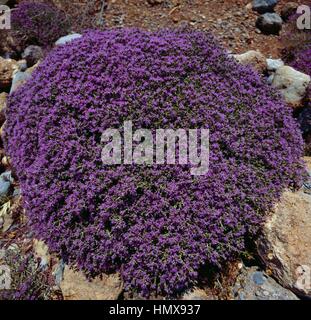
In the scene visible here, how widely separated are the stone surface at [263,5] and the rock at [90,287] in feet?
17.9

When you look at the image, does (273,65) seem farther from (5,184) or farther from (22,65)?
(5,184)

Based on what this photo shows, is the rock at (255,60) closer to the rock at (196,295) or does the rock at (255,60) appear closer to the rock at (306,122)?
the rock at (306,122)

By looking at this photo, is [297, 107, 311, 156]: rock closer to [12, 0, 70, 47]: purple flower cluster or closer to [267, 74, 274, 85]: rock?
[267, 74, 274, 85]: rock

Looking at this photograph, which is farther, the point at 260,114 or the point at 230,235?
the point at 260,114

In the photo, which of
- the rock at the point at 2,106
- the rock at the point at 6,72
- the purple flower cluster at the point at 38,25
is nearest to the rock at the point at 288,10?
the purple flower cluster at the point at 38,25

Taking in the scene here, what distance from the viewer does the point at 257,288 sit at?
3.57 m

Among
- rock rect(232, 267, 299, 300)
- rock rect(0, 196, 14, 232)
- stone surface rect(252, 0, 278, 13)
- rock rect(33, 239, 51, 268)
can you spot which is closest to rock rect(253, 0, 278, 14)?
stone surface rect(252, 0, 278, 13)

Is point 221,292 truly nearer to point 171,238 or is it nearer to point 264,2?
point 171,238

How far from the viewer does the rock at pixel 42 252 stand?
4.07 meters

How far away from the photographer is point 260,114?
421 centimetres

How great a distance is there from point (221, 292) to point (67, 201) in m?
1.71

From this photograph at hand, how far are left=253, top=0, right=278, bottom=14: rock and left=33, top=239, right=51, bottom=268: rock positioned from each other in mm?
5456
